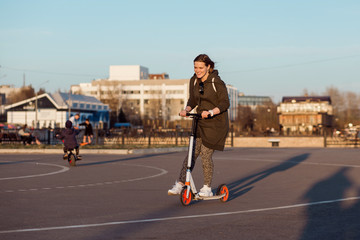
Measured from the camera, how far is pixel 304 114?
102 meters

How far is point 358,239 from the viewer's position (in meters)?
5.06

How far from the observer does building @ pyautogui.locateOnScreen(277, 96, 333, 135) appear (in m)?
102

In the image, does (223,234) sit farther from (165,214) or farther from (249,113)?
(249,113)

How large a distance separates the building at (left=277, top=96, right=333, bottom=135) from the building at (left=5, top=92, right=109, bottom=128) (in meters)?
32.3

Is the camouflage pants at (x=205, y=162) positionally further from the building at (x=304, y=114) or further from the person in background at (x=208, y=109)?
the building at (x=304, y=114)

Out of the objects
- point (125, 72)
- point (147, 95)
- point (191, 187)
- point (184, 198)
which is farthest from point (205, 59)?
point (125, 72)

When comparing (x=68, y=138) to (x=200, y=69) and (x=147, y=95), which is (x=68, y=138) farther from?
(x=147, y=95)

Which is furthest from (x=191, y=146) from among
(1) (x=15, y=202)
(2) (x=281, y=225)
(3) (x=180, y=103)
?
(3) (x=180, y=103)

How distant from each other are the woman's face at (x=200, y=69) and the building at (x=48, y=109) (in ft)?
276

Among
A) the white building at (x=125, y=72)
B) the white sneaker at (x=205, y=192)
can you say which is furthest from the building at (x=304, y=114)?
the white sneaker at (x=205, y=192)

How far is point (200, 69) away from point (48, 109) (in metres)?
90.5

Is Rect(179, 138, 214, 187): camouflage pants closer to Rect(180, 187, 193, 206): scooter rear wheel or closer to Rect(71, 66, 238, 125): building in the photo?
Rect(180, 187, 193, 206): scooter rear wheel

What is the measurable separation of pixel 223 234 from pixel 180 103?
150 metres

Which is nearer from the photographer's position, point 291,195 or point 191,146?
point 191,146
